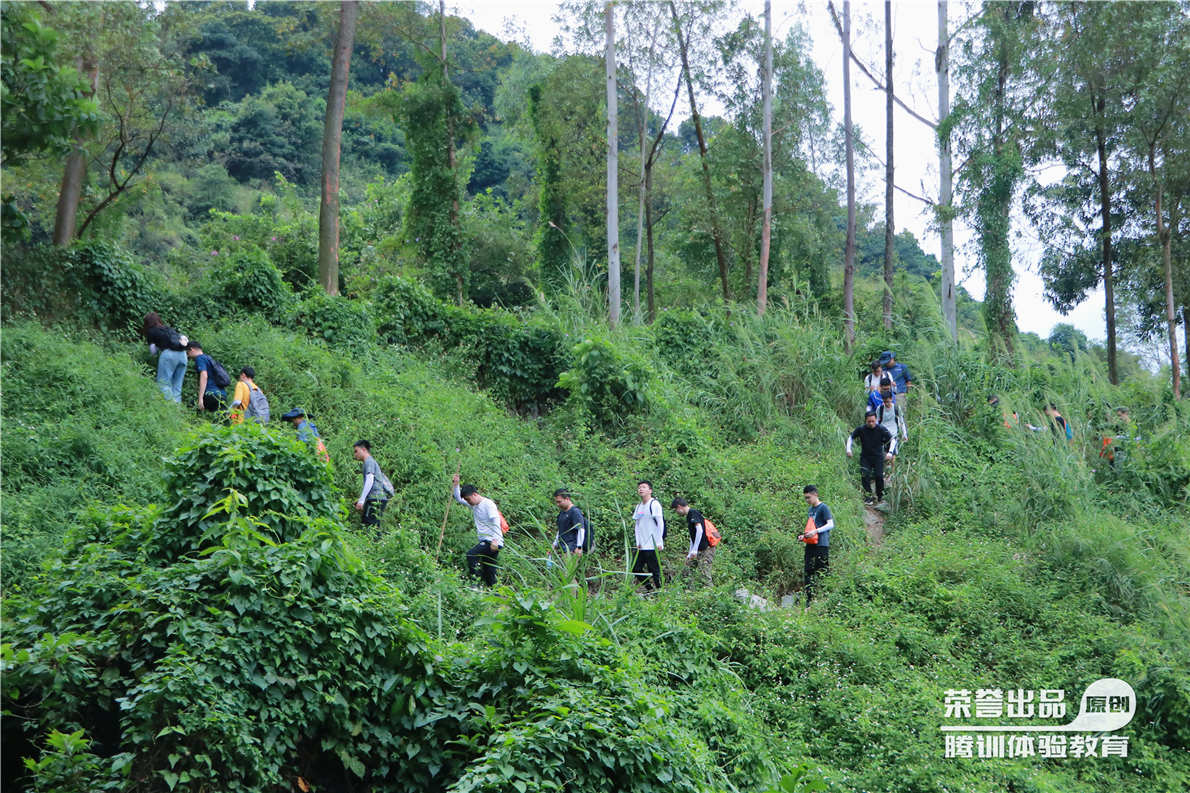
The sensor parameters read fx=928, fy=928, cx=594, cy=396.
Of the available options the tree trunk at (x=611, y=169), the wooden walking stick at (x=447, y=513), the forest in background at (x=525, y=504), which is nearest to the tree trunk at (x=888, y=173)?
the forest in background at (x=525, y=504)

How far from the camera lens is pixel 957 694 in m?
9.20

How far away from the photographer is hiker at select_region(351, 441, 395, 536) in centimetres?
1018

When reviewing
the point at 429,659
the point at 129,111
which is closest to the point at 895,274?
the point at 129,111

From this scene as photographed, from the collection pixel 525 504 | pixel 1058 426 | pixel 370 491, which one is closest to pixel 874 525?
pixel 1058 426

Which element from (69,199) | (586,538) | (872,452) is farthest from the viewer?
(69,199)

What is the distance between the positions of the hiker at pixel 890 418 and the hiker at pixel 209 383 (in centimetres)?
924

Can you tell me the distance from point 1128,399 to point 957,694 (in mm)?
12560

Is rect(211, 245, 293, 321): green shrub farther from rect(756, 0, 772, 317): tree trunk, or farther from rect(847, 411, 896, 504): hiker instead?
rect(756, 0, 772, 317): tree trunk

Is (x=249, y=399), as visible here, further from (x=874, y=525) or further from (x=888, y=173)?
(x=888, y=173)

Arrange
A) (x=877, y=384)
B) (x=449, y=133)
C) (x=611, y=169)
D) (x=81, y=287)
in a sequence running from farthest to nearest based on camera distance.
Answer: (x=611, y=169) < (x=449, y=133) < (x=877, y=384) < (x=81, y=287)

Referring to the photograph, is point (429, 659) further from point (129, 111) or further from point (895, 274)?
point (895, 274)

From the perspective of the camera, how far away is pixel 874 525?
13531 mm

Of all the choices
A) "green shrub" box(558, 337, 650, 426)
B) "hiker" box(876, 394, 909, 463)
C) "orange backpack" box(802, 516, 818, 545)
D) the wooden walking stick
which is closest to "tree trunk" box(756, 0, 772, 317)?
"green shrub" box(558, 337, 650, 426)

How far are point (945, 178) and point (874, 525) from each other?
40.9ft
